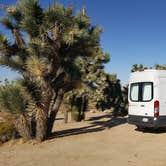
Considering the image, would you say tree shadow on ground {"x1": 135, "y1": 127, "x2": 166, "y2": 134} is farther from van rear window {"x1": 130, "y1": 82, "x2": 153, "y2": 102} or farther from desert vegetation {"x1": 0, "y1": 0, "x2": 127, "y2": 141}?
desert vegetation {"x1": 0, "y1": 0, "x2": 127, "y2": 141}

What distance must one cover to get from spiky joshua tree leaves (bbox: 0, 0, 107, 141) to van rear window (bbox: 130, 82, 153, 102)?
9.21 feet

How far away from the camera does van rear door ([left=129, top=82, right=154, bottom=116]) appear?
11.8 metres

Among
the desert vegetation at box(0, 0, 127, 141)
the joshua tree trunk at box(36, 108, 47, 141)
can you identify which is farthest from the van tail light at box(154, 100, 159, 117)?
the joshua tree trunk at box(36, 108, 47, 141)

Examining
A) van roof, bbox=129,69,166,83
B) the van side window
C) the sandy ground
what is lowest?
the sandy ground

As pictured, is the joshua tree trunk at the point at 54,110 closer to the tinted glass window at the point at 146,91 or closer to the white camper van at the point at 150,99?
the white camper van at the point at 150,99

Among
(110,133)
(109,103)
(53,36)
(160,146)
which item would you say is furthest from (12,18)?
(109,103)

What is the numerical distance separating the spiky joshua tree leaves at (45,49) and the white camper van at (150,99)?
287 cm

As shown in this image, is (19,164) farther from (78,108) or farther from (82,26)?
(78,108)

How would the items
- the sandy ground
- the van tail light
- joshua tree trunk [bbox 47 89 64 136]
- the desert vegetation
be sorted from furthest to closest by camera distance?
joshua tree trunk [bbox 47 89 64 136]
the van tail light
the desert vegetation
the sandy ground

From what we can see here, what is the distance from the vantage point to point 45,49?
10.9 meters

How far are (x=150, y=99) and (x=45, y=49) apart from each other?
512 centimetres

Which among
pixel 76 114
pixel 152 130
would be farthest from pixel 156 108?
pixel 76 114

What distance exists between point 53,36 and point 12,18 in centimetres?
211

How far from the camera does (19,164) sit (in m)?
7.87
